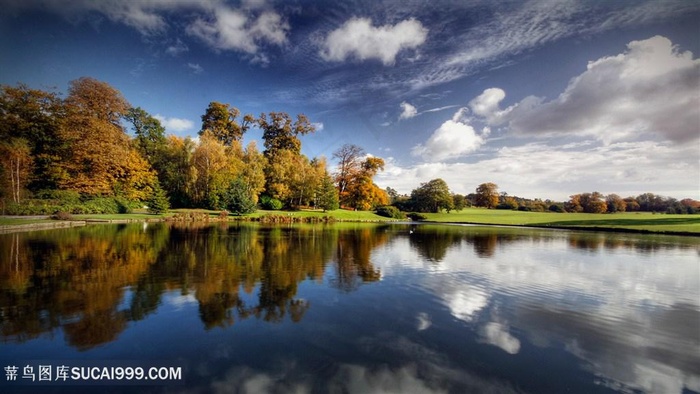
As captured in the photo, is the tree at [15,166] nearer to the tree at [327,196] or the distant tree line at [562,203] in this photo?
the tree at [327,196]

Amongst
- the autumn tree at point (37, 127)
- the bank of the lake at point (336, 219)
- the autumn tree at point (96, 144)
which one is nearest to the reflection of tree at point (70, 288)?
the bank of the lake at point (336, 219)

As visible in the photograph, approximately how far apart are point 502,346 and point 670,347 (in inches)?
130

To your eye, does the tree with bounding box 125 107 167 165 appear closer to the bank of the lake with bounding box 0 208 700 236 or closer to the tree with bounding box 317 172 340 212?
the bank of the lake with bounding box 0 208 700 236

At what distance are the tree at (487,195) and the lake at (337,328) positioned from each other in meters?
80.8

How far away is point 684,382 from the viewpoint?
180 inches

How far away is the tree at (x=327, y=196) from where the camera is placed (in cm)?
5366

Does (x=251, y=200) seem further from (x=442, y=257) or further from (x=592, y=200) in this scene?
(x=592, y=200)

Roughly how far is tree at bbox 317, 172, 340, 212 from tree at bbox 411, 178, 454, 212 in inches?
1097

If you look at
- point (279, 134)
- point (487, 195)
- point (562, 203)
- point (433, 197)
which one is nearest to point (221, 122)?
point (279, 134)

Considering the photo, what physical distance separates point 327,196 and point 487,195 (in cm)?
5680

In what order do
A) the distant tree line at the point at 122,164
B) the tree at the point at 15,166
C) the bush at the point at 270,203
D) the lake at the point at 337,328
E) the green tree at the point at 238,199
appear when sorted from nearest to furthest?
the lake at the point at 337,328
the tree at the point at 15,166
the distant tree line at the point at 122,164
the green tree at the point at 238,199
the bush at the point at 270,203

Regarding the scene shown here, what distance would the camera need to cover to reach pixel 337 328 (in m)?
6.18

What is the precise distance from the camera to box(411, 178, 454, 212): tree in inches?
2793

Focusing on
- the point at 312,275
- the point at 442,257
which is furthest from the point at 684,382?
the point at 442,257
